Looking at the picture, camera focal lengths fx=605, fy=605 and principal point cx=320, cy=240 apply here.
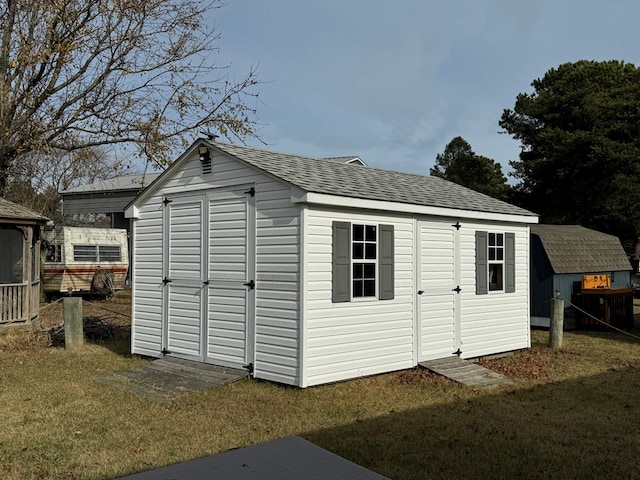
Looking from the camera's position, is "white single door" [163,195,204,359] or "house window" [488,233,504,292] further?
"house window" [488,233,504,292]

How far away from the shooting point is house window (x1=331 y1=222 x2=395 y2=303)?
8805 mm

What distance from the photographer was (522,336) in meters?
12.3

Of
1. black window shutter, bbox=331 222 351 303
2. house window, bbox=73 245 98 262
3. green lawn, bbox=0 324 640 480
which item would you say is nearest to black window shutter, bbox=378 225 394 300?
black window shutter, bbox=331 222 351 303

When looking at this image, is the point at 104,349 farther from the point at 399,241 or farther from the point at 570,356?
the point at 570,356

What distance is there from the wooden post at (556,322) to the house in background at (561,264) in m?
3.14

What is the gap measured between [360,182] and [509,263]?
152 inches

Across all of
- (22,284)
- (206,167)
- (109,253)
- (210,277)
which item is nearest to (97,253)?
(109,253)

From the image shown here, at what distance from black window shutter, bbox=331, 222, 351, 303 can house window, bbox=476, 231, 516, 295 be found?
346 centimetres

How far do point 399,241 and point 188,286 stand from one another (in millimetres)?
3599

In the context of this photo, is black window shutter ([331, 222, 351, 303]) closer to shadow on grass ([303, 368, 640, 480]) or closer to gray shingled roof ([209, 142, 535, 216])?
gray shingled roof ([209, 142, 535, 216])

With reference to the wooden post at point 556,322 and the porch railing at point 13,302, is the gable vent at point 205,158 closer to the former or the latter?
the porch railing at point 13,302

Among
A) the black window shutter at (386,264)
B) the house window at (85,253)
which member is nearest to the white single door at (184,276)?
the black window shutter at (386,264)

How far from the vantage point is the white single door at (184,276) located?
1001 centimetres

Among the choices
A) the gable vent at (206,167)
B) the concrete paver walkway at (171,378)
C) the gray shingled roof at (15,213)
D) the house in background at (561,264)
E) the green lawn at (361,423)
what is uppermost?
the gable vent at (206,167)
